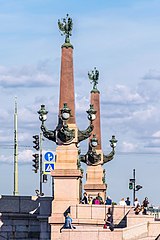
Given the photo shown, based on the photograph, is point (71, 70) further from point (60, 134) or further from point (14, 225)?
point (14, 225)

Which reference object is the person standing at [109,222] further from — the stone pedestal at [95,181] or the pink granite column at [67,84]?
the stone pedestal at [95,181]

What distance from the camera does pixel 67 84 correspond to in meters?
43.9

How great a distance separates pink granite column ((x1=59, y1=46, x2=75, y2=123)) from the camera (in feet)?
144

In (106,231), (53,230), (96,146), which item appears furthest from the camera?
(96,146)

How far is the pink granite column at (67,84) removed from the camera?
43750 millimetres

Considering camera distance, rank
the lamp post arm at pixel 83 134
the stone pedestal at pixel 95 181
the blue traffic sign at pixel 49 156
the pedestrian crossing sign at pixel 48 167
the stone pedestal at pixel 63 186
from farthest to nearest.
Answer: the stone pedestal at pixel 95 181
the blue traffic sign at pixel 49 156
the pedestrian crossing sign at pixel 48 167
the lamp post arm at pixel 83 134
the stone pedestal at pixel 63 186

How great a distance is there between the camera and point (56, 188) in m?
42.5

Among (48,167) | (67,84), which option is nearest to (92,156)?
(48,167)

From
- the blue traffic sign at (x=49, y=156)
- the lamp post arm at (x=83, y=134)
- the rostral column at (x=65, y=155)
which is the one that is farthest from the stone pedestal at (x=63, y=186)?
the blue traffic sign at (x=49, y=156)

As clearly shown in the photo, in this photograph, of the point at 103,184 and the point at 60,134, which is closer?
the point at 60,134

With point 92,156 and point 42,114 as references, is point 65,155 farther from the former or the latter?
point 92,156

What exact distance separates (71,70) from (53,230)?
6949mm

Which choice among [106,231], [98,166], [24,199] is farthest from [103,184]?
[106,231]

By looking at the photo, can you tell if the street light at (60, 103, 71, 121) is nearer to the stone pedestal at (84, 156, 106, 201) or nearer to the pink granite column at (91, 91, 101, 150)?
the stone pedestal at (84, 156, 106, 201)
